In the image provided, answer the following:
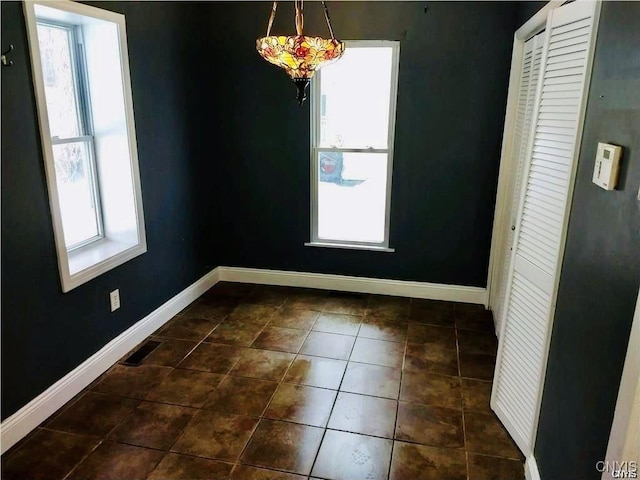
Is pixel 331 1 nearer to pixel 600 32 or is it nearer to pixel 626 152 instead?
pixel 600 32

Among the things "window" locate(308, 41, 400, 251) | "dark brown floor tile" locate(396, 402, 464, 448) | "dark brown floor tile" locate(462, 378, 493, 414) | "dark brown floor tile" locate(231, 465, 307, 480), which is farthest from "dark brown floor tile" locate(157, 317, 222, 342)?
"dark brown floor tile" locate(462, 378, 493, 414)

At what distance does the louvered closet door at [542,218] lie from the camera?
1749 millimetres

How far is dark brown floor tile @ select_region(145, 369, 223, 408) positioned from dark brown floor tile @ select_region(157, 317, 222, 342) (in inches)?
18.1

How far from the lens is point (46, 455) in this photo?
7.17ft

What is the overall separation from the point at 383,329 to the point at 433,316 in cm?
48

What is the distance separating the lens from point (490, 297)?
3803 mm

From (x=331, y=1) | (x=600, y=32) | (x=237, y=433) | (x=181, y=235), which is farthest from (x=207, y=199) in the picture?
(x=600, y=32)

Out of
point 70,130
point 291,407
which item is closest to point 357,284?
point 291,407

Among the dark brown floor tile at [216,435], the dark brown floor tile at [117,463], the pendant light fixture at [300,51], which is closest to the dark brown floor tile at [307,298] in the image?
the dark brown floor tile at [216,435]

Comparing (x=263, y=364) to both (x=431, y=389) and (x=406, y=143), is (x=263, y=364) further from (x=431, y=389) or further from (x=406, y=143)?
(x=406, y=143)

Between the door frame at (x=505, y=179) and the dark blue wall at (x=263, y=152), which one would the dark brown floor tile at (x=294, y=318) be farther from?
the door frame at (x=505, y=179)

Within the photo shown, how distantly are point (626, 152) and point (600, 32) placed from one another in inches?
20.6

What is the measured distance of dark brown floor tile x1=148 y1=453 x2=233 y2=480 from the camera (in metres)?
2.08

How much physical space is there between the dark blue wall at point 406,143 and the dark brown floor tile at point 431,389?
1.26 m
